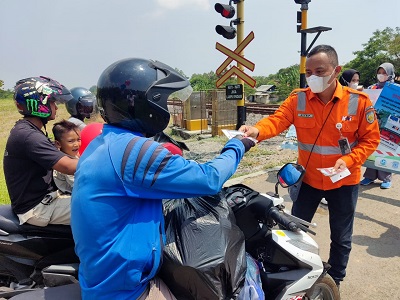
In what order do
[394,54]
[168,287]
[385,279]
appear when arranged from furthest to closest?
[394,54]
[385,279]
[168,287]

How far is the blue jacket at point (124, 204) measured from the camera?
1362 mm

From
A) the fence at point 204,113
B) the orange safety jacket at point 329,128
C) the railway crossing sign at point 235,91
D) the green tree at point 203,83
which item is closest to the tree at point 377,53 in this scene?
the green tree at point 203,83

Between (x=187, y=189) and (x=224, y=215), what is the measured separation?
1.08 feet

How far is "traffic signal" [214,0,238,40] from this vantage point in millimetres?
7027

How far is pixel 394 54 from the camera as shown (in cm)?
4038

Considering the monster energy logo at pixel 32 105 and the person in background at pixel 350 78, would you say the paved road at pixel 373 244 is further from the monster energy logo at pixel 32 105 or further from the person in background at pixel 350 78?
the monster energy logo at pixel 32 105

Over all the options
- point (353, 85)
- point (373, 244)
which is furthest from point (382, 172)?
point (373, 244)

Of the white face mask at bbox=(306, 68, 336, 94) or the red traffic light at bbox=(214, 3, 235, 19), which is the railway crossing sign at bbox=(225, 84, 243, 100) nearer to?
the red traffic light at bbox=(214, 3, 235, 19)

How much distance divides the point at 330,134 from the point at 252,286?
1.46m

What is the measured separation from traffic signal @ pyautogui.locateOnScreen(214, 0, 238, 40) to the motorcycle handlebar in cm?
597

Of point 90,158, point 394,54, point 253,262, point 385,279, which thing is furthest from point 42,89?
point 394,54

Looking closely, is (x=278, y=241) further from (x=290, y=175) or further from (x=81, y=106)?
(x=81, y=106)

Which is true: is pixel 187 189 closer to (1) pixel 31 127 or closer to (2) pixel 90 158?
(2) pixel 90 158

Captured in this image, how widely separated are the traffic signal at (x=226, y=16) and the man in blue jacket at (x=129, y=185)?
19.7ft
